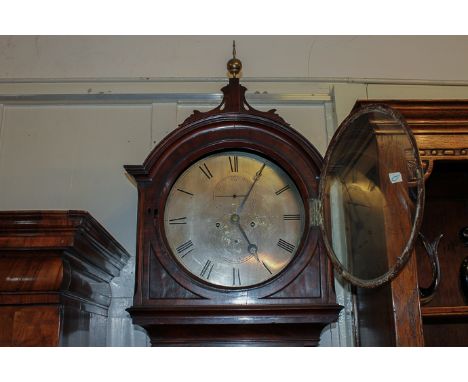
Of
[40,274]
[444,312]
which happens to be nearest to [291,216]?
[444,312]

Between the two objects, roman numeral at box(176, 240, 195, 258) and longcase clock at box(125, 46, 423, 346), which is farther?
roman numeral at box(176, 240, 195, 258)

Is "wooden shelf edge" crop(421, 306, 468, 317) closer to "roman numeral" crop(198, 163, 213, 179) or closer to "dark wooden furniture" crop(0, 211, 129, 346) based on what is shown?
"roman numeral" crop(198, 163, 213, 179)

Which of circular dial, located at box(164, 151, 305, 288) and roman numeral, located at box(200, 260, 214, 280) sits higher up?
circular dial, located at box(164, 151, 305, 288)

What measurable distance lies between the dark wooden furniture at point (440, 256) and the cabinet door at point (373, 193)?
0.20 feet

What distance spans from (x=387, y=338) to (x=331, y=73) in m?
0.78

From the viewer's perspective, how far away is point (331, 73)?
5.36 feet

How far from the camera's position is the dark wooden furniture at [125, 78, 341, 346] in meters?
1.19

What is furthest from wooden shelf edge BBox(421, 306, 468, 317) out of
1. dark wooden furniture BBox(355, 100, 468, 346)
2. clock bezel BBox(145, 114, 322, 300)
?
clock bezel BBox(145, 114, 322, 300)

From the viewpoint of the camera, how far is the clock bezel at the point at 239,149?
48.9 inches

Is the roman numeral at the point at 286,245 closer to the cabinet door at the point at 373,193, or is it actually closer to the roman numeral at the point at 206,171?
the cabinet door at the point at 373,193

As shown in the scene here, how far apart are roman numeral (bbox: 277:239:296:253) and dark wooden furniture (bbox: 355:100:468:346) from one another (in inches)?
7.5

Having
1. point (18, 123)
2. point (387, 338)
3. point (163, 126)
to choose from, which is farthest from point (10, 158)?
point (387, 338)

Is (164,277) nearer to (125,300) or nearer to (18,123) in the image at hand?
(125,300)

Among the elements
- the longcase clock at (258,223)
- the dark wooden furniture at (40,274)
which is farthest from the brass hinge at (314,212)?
the dark wooden furniture at (40,274)
